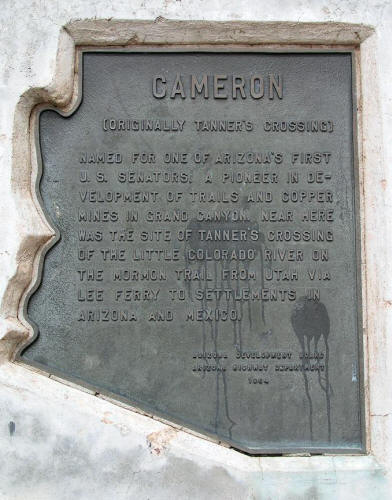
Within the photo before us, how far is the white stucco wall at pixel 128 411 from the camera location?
289 cm

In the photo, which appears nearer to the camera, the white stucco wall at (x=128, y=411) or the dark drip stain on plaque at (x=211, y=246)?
the white stucco wall at (x=128, y=411)

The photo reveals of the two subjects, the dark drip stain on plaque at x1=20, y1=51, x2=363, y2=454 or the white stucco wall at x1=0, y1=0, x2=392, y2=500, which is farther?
the dark drip stain on plaque at x1=20, y1=51, x2=363, y2=454

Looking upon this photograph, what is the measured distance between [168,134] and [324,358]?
1.49 m

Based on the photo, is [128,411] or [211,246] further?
[211,246]

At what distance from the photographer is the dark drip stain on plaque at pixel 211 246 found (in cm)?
307

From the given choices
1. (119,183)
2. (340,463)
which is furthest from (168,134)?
(340,463)

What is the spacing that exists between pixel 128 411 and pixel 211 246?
0.97 m

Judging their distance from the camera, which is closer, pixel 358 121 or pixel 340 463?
pixel 340 463

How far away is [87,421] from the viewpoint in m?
2.94

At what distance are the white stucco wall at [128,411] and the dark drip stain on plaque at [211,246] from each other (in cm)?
10

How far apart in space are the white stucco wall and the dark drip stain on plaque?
0.10m

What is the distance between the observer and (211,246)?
125 inches

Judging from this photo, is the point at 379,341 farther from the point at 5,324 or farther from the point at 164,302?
the point at 5,324

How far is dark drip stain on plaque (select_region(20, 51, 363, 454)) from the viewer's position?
3072 millimetres
